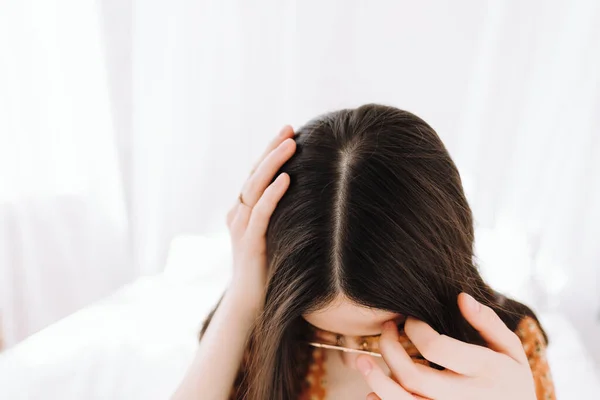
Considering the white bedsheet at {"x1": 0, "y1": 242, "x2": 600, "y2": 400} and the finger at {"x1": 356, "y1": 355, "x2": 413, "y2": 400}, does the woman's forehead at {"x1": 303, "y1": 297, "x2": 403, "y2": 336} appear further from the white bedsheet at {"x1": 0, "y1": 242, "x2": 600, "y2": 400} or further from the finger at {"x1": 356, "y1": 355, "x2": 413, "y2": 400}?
the white bedsheet at {"x1": 0, "y1": 242, "x2": 600, "y2": 400}

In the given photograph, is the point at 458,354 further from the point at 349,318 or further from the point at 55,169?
the point at 55,169

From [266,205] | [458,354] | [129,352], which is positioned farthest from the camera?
[129,352]

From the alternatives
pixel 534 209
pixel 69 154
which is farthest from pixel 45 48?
pixel 534 209

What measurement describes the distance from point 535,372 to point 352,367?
306 mm

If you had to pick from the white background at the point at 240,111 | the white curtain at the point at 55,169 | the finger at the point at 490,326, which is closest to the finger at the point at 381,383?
the finger at the point at 490,326

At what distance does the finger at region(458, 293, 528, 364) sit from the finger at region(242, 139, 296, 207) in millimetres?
301

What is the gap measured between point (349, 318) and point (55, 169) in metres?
1.09

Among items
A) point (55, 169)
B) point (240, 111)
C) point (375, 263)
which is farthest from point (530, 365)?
point (55, 169)

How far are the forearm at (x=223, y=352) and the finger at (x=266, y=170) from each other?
17cm

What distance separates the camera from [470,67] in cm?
136

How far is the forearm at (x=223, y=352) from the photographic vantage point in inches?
30.0

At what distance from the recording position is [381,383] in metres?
0.60

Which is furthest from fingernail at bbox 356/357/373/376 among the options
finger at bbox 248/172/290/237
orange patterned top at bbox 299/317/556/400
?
finger at bbox 248/172/290/237

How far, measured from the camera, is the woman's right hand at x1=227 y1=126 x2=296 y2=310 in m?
0.66
